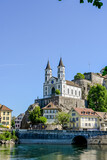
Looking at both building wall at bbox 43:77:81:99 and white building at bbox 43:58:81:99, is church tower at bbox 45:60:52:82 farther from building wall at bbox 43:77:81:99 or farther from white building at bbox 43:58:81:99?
building wall at bbox 43:77:81:99

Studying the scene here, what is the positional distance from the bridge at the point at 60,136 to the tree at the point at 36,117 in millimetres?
13472

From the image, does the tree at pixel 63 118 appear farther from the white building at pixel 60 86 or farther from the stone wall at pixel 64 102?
the white building at pixel 60 86

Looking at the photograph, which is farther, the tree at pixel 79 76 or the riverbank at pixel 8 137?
the tree at pixel 79 76

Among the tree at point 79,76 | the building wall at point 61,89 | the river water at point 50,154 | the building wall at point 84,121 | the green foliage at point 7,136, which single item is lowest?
the river water at point 50,154

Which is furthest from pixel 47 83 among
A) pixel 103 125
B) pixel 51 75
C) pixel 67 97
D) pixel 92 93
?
pixel 103 125

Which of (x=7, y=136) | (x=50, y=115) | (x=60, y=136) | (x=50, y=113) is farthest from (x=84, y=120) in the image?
(x=7, y=136)

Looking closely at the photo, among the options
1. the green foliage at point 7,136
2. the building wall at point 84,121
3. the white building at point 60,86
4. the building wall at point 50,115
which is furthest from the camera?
the white building at point 60,86

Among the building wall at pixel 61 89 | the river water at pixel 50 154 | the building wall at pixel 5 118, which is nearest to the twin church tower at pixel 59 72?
the building wall at pixel 61 89

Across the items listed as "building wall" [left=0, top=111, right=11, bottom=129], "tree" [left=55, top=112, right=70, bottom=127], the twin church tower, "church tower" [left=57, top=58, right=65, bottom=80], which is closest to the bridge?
"tree" [left=55, top=112, right=70, bottom=127]

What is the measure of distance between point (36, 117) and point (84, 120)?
1754cm

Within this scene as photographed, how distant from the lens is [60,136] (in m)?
69.1

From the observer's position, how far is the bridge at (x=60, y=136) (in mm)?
67312

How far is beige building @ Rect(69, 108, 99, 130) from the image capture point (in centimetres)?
8206

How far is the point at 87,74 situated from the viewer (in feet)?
389
